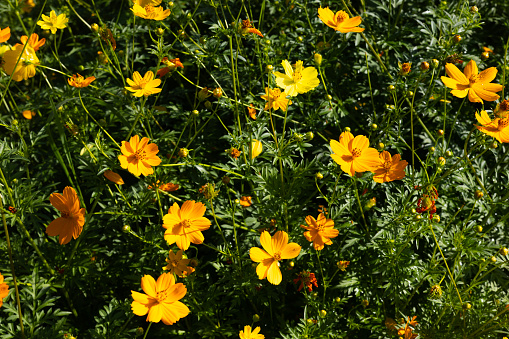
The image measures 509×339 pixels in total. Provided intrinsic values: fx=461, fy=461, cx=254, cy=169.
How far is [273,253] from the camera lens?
60.5 inches

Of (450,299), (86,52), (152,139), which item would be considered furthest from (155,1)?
(450,299)

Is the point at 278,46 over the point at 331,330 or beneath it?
over

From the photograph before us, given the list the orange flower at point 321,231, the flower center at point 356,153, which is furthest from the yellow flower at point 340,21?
the orange flower at point 321,231

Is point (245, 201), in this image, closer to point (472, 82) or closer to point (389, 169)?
point (389, 169)

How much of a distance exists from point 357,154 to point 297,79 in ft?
1.19

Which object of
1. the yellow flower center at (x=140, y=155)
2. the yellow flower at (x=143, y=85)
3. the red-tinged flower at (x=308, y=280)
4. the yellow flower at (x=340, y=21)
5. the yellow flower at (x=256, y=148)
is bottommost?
the red-tinged flower at (x=308, y=280)

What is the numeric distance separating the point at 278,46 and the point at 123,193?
3.37 ft

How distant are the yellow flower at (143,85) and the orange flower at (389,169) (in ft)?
2.71

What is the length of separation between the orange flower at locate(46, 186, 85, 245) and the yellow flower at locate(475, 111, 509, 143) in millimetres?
1304

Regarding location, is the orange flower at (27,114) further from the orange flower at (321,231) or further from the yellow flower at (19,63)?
the orange flower at (321,231)

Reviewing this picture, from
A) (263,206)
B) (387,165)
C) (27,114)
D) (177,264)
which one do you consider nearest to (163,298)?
(177,264)

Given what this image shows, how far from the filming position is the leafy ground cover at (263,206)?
1.58 m

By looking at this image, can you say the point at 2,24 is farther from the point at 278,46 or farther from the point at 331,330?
the point at 331,330

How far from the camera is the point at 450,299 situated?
5.76 ft
